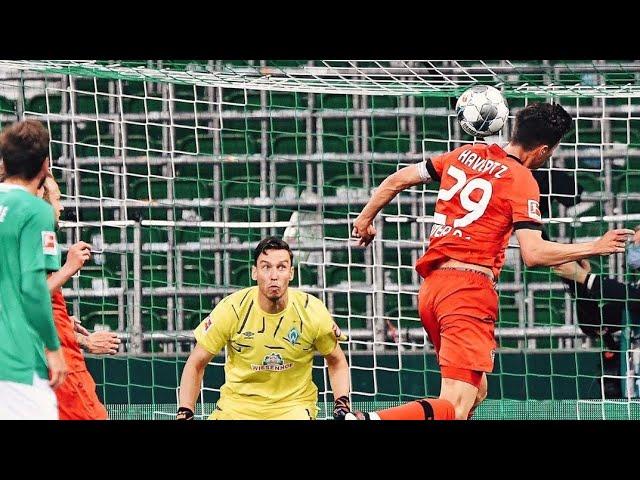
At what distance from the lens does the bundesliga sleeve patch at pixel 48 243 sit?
6512 mm

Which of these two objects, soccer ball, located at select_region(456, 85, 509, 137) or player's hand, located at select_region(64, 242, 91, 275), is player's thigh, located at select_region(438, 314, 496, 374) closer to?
soccer ball, located at select_region(456, 85, 509, 137)

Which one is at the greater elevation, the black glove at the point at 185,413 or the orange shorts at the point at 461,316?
the orange shorts at the point at 461,316

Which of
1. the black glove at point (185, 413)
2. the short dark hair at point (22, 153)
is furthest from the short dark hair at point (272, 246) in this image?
the short dark hair at point (22, 153)

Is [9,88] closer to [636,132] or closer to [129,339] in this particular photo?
[129,339]

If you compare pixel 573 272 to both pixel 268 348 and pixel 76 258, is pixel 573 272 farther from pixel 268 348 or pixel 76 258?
pixel 76 258

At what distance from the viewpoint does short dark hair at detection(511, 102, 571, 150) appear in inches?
310

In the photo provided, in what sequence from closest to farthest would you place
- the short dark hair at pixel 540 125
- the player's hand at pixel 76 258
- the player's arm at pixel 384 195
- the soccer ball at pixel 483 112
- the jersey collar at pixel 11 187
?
1. the jersey collar at pixel 11 187
2. the player's hand at pixel 76 258
3. the short dark hair at pixel 540 125
4. the player's arm at pixel 384 195
5. the soccer ball at pixel 483 112

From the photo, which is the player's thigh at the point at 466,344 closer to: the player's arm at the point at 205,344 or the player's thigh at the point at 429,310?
the player's thigh at the point at 429,310

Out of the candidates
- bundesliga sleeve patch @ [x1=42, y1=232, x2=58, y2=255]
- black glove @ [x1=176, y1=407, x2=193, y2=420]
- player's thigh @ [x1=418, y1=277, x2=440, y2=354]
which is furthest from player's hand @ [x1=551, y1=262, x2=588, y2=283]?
bundesliga sleeve patch @ [x1=42, y1=232, x2=58, y2=255]

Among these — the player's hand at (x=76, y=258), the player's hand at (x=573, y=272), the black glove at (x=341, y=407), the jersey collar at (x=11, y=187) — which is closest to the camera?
the jersey collar at (x=11, y=187)

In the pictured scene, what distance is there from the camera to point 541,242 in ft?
24.9

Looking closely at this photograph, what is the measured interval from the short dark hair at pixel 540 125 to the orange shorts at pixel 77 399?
2.71 metres

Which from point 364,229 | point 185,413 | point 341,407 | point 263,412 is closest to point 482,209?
point 364,229

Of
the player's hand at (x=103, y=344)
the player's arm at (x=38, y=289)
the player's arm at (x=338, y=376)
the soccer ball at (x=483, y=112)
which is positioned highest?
the soccer ball at (x=483, y=112)
